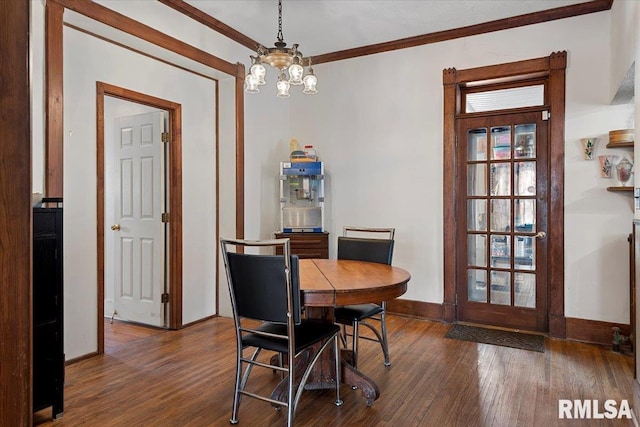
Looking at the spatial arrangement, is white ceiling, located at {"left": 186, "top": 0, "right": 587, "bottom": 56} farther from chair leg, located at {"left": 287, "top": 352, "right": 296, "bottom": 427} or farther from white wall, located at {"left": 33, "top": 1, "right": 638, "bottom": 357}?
chair leg, located at {"left": 287, "top": 352, "right": 296, "bottom": 427}

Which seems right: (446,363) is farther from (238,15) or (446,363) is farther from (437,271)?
(238,15)

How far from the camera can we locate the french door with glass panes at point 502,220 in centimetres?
370

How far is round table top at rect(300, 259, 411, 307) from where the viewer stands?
80.6 inches

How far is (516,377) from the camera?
2.72 meters

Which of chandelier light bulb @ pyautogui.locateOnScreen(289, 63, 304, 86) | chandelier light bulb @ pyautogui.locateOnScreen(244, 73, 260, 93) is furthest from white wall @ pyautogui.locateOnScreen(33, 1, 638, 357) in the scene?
chandelier light bulb @ pyautogui.locateOnScreen(289, 63, 304, 86)

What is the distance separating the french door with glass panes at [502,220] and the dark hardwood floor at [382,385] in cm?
55

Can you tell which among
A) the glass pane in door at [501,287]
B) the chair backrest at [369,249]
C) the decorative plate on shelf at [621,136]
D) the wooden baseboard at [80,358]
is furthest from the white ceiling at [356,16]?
the wooden baseboard at [80,358]

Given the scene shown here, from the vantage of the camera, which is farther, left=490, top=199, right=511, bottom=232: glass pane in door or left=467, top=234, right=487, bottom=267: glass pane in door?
left=467, top=234, right=487, bottom=267: glass pane in door

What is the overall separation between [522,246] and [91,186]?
12.2 ft

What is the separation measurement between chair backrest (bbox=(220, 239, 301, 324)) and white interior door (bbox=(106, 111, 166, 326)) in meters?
2.02

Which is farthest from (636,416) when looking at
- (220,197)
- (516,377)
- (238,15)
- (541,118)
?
(238,15)

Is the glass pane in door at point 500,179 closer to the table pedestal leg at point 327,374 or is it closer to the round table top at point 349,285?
the round table top at point 349,285

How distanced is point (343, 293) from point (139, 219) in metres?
2.77

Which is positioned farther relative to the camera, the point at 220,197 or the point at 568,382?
the point at 220,197
